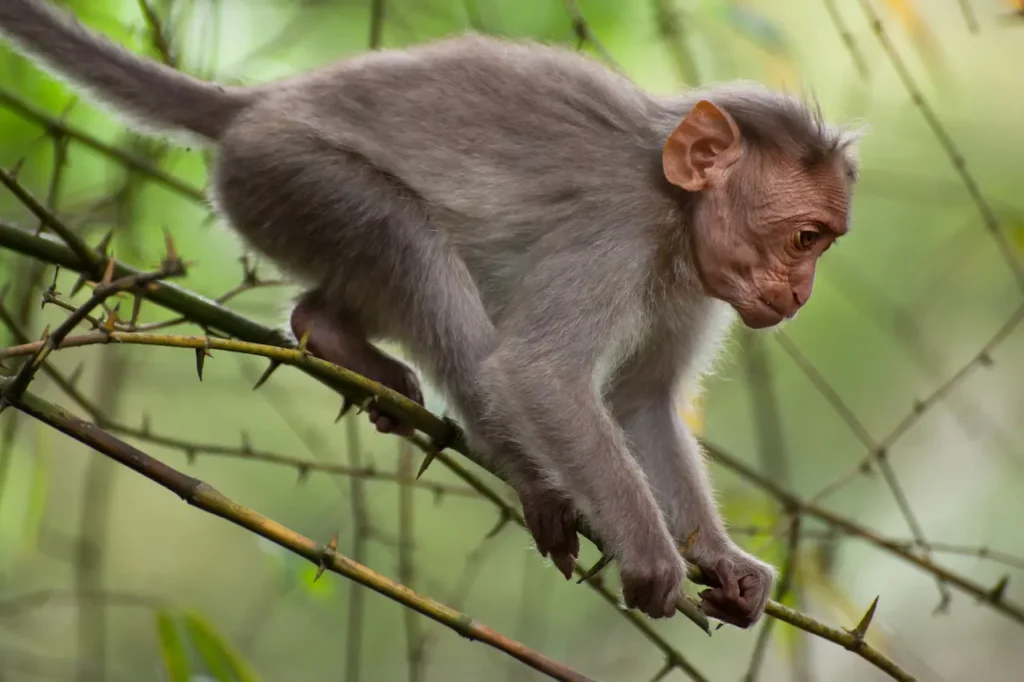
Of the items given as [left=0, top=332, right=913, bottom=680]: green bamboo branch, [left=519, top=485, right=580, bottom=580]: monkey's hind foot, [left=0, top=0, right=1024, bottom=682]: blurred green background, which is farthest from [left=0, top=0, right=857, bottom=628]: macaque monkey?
[left=0, top=0, right=1024, bottom=682]: blurred green background

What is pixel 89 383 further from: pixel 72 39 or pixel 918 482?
pixel 918 482

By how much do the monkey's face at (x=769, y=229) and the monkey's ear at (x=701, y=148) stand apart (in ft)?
0.18

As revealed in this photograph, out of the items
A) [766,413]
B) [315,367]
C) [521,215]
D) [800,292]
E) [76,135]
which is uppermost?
[76,135]

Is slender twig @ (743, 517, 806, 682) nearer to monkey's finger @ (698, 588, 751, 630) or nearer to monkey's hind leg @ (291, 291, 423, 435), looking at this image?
monkey's finger @ (698, 588, 751, 630)

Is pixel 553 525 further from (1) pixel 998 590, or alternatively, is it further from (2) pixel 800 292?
(1) pixel 998 590

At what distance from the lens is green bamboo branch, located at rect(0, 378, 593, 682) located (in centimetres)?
251

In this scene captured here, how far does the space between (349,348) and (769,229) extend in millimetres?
1625

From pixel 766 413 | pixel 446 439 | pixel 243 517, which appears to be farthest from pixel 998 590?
pixel 243 517

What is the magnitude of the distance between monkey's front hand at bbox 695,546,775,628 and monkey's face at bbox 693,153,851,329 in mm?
845

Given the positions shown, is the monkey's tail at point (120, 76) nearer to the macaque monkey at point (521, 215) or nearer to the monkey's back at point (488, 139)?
the macaque monkey at point (521, 215)

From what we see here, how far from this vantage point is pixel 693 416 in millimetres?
5098

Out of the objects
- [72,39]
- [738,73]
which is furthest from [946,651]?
[72,39]

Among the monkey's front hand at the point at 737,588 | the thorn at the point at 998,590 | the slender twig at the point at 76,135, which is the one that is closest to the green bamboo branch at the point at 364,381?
the monkey's front hand at the point at 737,588

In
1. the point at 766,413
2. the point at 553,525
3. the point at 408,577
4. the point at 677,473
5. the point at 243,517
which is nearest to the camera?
the point at 243,517
